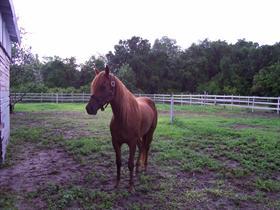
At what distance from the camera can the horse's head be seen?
4.14 meters

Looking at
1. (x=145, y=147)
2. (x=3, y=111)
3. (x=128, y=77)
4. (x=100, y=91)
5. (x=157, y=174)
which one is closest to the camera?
(x=100, y=91)

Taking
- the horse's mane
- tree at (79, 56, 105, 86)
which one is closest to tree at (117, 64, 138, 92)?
tree at (79, 56, 105, 86)

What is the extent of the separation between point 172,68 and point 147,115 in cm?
4060

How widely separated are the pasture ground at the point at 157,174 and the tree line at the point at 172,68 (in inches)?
1013

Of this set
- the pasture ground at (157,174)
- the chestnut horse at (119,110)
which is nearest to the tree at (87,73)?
the pasture ground at (157,174)

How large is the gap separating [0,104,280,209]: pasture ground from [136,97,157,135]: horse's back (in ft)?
2.71

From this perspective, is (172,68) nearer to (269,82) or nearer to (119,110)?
(269,82)

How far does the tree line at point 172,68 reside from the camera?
3603cm

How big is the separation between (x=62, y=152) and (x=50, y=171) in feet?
5.29

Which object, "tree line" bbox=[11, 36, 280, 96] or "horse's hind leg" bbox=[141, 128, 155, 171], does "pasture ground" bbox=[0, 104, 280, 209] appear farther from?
"tree line" bbox=[11, 36, 280, 96]

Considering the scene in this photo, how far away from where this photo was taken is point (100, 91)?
4.20m

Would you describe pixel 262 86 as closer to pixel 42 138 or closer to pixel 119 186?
pixel 42 138

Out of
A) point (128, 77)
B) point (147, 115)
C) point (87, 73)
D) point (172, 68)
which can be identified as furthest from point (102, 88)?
point (172, 68)

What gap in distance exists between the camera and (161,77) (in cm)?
4450
